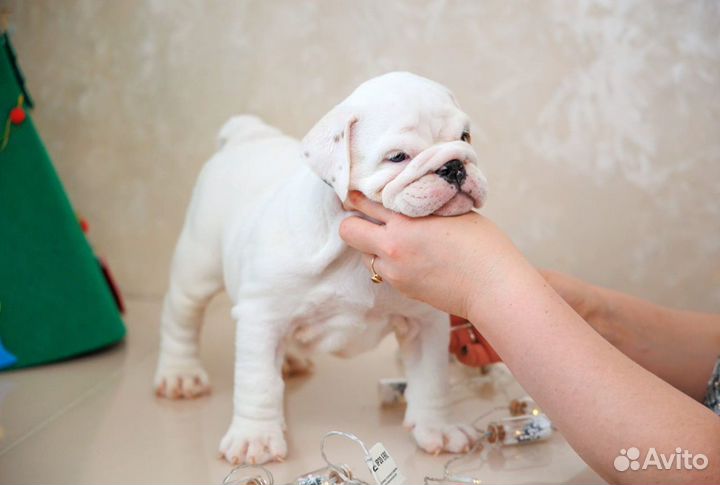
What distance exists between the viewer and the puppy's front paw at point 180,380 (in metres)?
1.86

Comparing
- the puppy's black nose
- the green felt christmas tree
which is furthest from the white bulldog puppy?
the green felt christmas tree

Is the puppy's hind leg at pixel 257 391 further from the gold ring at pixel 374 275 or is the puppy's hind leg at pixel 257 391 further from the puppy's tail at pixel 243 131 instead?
the puppy's tail at pixel 243 131

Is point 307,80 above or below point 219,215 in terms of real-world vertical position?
above

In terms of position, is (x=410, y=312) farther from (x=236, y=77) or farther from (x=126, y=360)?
(x=236, y=77)

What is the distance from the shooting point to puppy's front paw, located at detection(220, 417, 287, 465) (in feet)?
4.87

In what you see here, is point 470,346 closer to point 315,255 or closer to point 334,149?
point 315,255

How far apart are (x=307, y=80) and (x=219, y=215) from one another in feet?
2.56

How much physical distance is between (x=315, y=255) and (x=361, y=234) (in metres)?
0.14

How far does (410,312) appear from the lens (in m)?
1.52

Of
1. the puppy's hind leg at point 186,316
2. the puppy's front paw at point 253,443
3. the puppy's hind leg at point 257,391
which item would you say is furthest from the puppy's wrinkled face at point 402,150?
the puppy's hind leg at point 186,316

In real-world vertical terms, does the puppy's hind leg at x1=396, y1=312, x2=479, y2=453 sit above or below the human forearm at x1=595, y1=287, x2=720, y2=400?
below

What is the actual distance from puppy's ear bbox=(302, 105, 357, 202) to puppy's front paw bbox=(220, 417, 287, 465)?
1.53 ft

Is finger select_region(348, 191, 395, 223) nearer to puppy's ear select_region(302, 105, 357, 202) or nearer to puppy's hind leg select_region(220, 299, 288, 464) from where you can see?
puppy's ear select_region(302, 105, 357, 202)

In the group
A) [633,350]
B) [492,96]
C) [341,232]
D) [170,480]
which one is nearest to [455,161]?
[341,232]
